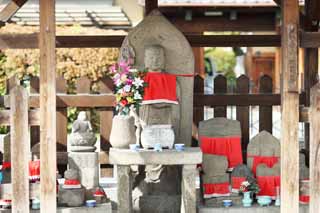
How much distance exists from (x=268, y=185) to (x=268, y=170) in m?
0.16

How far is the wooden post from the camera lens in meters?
6.75

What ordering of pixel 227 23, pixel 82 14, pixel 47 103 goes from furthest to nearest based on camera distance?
pixel 82 14, pixel 227 23, pixel 47 103

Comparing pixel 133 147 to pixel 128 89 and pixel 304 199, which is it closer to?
pixel 128 89

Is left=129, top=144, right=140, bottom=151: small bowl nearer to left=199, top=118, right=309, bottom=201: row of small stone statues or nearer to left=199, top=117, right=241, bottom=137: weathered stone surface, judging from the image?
left=199, top=118, right=309, bottom=201: row of small stone statues

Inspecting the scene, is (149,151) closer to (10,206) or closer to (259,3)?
(10,206)

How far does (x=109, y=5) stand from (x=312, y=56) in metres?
8.02

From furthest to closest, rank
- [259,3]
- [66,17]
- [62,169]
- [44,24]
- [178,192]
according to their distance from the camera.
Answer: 1. [66,17]
2. [259,3]
3. [62,169]
4. [178,192]
5. [44,24]

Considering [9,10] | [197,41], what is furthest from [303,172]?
[9,10]

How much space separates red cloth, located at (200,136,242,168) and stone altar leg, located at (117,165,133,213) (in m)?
1.18

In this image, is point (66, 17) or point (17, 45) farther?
point (66, 17)

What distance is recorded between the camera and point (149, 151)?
6957 millimetres

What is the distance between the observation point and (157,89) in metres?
7.54

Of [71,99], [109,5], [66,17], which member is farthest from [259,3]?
[71,99]

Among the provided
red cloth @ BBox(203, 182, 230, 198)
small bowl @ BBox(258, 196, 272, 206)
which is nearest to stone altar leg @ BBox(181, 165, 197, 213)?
red cloth @ BBox(203, 182, 230, 198)
